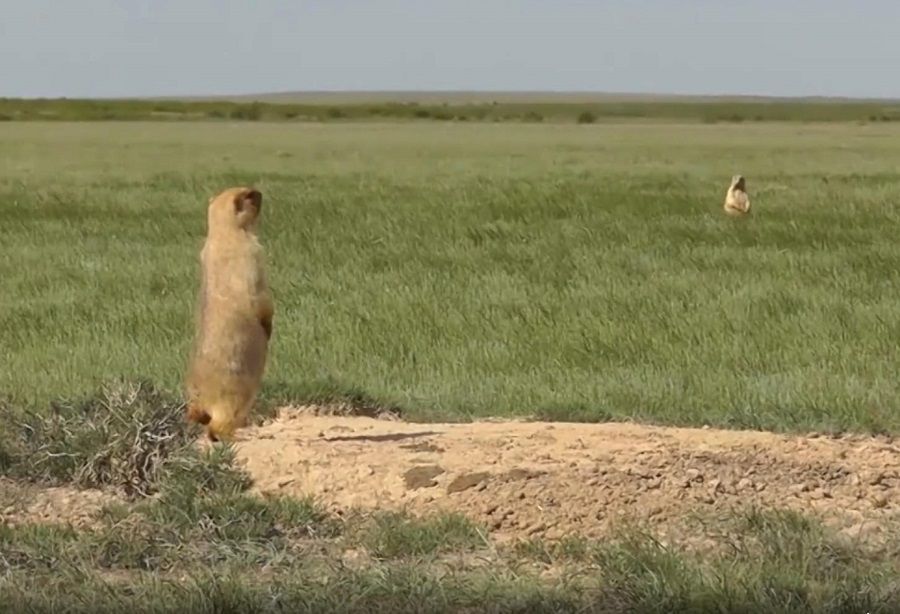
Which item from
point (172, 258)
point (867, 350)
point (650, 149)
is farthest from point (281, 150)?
point (867, 350)

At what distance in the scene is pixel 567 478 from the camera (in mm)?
5906

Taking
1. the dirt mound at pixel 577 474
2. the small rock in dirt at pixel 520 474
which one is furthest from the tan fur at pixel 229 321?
the small rock in dirt at pixel 520 474

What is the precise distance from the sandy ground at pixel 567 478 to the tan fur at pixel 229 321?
0.20 meters

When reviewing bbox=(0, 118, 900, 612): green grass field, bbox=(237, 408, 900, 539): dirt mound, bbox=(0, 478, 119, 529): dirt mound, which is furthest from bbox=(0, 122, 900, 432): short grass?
bbox=(0, 478, 119, 529): dirt mound

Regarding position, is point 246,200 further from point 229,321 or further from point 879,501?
point 879,501

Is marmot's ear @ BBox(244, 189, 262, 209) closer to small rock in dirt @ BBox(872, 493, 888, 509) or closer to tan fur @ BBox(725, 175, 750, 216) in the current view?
small rock in dirt @ BBox(872, 493, 888, 509)

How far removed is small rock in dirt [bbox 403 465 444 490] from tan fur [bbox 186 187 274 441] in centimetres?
88

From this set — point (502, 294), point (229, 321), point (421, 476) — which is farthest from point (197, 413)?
point (502, 294)

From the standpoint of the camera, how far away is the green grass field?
4.82 m

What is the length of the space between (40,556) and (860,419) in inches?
156

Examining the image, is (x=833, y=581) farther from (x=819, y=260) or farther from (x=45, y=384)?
(x=819, y=260)

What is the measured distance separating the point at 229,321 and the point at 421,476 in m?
1.06

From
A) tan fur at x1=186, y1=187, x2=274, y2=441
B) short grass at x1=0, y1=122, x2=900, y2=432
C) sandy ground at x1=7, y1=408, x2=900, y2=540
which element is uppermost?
tan fur at x1=186, y1=187, x2=274, y2=441

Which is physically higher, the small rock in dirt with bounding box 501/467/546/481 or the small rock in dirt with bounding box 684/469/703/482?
the small rock in dirt with bounding box 684/469/703/482
